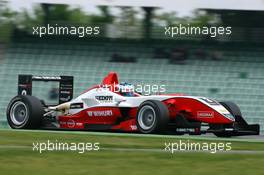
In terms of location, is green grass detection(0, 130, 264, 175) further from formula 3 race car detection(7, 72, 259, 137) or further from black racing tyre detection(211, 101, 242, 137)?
black racing tyre detection(211, 101, 242, 137)

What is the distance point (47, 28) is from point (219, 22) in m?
4.95

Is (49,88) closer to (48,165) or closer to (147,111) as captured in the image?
(147,111)

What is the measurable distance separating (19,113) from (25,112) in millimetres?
196

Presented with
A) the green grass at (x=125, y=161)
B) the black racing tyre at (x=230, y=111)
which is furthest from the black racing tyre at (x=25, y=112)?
the black racing tyre at (x=230, y=111)

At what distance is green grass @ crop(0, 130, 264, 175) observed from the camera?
29.7 ft

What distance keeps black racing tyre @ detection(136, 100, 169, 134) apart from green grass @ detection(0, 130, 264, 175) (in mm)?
581

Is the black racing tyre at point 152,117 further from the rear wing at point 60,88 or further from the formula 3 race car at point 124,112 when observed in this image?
the rear wing at point 60,88

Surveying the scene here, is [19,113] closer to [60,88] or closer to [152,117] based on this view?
[60,88]

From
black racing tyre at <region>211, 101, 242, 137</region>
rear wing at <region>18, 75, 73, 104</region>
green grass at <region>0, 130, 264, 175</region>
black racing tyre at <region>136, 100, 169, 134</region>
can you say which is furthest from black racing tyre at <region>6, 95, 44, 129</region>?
black racing tyre at <region>211, 101, 242, 137</region>

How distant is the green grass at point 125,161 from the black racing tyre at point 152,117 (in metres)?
0.58

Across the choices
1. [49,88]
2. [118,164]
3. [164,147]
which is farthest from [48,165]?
[49,88]

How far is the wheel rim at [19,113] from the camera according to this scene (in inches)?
559

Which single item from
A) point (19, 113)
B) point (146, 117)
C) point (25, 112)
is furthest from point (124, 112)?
point (19, 113)

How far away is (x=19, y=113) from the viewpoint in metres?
Answer: 14.4
